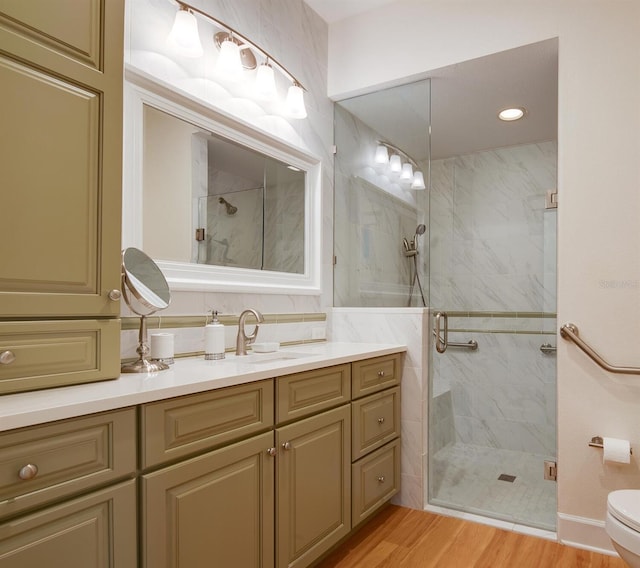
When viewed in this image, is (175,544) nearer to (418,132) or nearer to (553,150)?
(418,132)

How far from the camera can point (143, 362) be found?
1605mm

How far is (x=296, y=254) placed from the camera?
274cm

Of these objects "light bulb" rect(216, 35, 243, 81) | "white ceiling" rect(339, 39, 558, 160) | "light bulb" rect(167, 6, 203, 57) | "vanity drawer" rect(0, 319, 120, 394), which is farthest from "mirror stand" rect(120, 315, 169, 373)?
"white ceiling" rect(339, 39, 558, 160)

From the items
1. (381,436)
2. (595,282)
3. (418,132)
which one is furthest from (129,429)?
(418,132)

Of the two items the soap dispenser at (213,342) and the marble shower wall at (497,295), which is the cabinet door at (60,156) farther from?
the marble shower wall at (497,295)

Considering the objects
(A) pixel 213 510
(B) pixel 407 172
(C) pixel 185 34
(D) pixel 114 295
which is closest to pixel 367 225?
(B) pixel 407 172

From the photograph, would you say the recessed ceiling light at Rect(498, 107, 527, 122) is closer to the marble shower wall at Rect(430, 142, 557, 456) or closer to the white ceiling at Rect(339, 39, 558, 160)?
the white ceiling at Rect(339, 39, 558, 160)

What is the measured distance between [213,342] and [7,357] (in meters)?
0.87

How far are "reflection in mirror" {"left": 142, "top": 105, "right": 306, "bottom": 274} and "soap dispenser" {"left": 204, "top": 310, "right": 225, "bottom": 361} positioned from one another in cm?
32

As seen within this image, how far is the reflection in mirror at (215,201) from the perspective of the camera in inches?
75.7

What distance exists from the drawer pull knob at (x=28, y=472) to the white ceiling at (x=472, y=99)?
2.52 metres

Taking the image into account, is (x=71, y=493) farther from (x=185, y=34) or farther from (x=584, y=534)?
(x=584, y=534)

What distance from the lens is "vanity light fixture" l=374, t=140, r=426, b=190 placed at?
2873mm

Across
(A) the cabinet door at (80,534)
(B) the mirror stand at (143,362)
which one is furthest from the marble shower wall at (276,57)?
(A) the cabinet door at (80,534)
